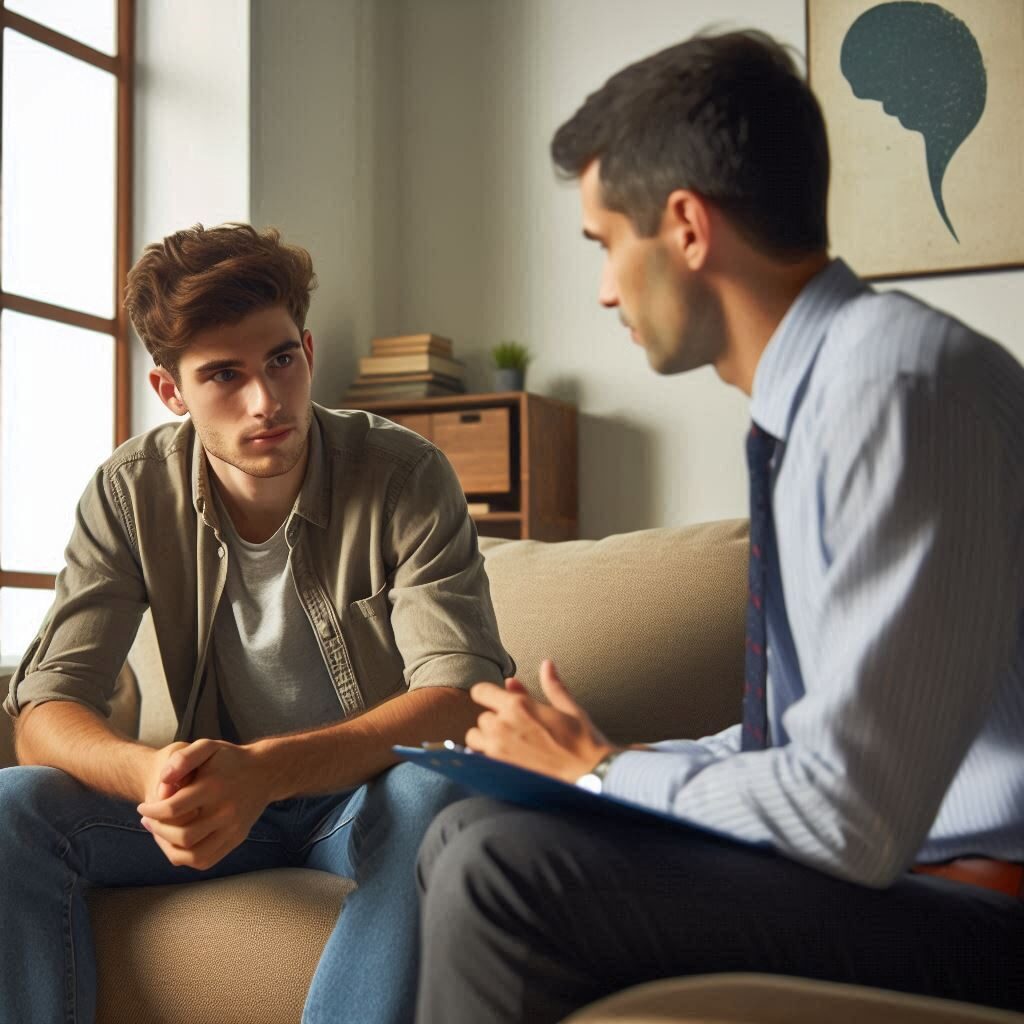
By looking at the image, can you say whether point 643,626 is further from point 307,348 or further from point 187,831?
point 187,831

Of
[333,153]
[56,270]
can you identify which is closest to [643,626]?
[56,270]

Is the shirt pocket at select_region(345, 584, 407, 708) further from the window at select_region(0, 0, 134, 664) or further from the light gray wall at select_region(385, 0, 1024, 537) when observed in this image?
the light gray wall at select_region(385, 0, 1024, 537)

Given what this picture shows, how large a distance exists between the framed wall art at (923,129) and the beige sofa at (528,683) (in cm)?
249

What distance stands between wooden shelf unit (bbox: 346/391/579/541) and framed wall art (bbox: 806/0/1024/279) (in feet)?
3.63

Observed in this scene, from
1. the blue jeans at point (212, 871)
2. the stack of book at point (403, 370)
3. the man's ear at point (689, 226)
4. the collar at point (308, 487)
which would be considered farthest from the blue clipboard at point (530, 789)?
the stack of book at point (403, 370)

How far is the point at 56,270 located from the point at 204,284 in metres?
2.52

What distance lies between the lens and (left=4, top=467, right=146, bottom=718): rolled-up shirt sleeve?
5.90ft

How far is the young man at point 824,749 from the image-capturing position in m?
0.89

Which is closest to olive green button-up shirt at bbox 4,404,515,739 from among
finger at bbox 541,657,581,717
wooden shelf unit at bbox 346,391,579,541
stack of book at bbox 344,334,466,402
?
finger at bbox 541,657,581,717

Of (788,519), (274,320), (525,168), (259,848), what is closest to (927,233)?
(525,168)

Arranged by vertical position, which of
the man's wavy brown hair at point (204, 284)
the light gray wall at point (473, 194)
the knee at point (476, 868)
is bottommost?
the knee at point (476, 868)

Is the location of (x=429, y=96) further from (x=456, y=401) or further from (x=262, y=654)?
(x=262, y=654)

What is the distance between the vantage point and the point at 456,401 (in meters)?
4.37

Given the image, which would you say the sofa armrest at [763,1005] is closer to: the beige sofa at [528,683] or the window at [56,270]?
the beige sofa at [528,683]
